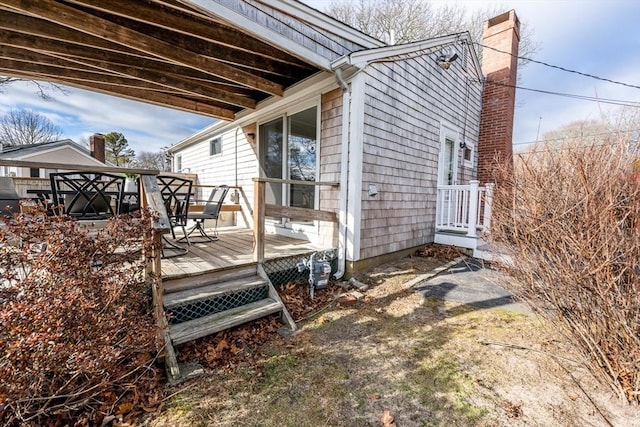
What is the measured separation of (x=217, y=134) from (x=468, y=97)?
686 centimetres

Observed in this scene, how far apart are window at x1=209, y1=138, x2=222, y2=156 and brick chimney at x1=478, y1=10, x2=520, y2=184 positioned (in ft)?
23.8

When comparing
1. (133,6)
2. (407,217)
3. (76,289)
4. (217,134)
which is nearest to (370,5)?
(217,134)

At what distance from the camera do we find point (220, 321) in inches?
109

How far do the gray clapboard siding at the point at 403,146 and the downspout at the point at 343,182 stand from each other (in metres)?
0.28

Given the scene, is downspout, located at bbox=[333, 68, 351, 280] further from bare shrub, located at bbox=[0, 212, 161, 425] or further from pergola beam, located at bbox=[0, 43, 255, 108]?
bare shrub, located at bbox=[0, 212, 161, 425]

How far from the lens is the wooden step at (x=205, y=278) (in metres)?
2.84

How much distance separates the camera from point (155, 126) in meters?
28.6

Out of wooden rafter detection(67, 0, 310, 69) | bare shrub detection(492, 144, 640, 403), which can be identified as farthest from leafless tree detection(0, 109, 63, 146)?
bare shrub detection(492, 144, 640, 403)

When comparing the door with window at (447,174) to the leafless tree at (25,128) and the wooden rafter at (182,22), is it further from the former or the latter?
the leafless tree at (25,128)

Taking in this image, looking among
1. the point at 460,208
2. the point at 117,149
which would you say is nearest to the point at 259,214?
the point at 460,208

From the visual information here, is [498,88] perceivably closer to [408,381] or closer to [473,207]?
[473,207]

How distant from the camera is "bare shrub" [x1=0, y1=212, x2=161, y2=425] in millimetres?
1621

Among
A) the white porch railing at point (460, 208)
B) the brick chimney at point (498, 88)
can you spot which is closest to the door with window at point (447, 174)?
the white porch railing at point (460, 208)

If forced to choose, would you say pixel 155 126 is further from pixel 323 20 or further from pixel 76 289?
pixel 76 289
